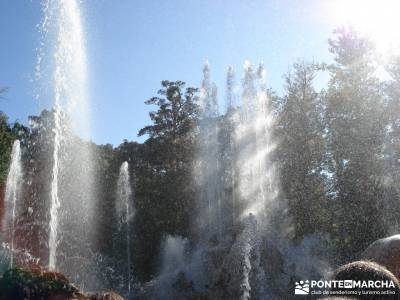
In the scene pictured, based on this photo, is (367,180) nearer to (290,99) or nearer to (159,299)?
(290,99)

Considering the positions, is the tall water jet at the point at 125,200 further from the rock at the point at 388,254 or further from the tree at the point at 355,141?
the rock at the point at 388,254

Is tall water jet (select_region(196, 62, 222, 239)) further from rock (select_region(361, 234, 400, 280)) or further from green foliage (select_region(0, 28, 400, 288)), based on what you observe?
rock (select_region(361, 234, 400, 280))

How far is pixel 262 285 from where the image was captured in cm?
1667

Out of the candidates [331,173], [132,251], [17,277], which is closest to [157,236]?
[132,251]

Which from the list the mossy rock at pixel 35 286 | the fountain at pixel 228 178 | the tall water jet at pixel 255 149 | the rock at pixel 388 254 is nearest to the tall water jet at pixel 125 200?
the fountain at pixel 228 178

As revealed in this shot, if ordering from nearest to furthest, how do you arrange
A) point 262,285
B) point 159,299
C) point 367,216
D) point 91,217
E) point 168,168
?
point 262,285
point 159,299
point 367,216
point 91,217
point 168,168

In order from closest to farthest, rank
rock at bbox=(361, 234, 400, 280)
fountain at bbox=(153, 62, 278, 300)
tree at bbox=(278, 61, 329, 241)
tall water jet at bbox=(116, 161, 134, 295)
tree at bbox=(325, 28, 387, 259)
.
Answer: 1. rock at bbox=(361, 234, 400, 280)
2. fountain at bbox=(153, 62, 278, 300)
3. tree at bbox=(325, 28, 387, 259)
4. tree at bbox=(278, 61, 329, 241)
5. tall water jet at bbox=(116, 161, 134, 295)

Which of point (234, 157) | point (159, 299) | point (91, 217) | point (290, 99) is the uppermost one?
point (290, 99)

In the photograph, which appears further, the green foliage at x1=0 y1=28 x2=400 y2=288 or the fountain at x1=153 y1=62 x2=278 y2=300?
the green foliage at x1=0 y1=28 x2=400 y2=288

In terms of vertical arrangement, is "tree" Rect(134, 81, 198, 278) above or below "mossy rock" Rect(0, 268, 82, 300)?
above

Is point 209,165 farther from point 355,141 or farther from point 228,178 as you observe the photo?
point 355,141

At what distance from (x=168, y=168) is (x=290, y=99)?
30.5 ft

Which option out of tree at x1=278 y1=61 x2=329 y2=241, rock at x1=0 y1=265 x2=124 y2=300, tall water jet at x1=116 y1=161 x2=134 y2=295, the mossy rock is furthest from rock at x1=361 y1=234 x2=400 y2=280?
tall water jet at x1=116 y1=161 x2=134 y2=295

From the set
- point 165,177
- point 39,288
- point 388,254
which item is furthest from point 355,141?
point 39,288
